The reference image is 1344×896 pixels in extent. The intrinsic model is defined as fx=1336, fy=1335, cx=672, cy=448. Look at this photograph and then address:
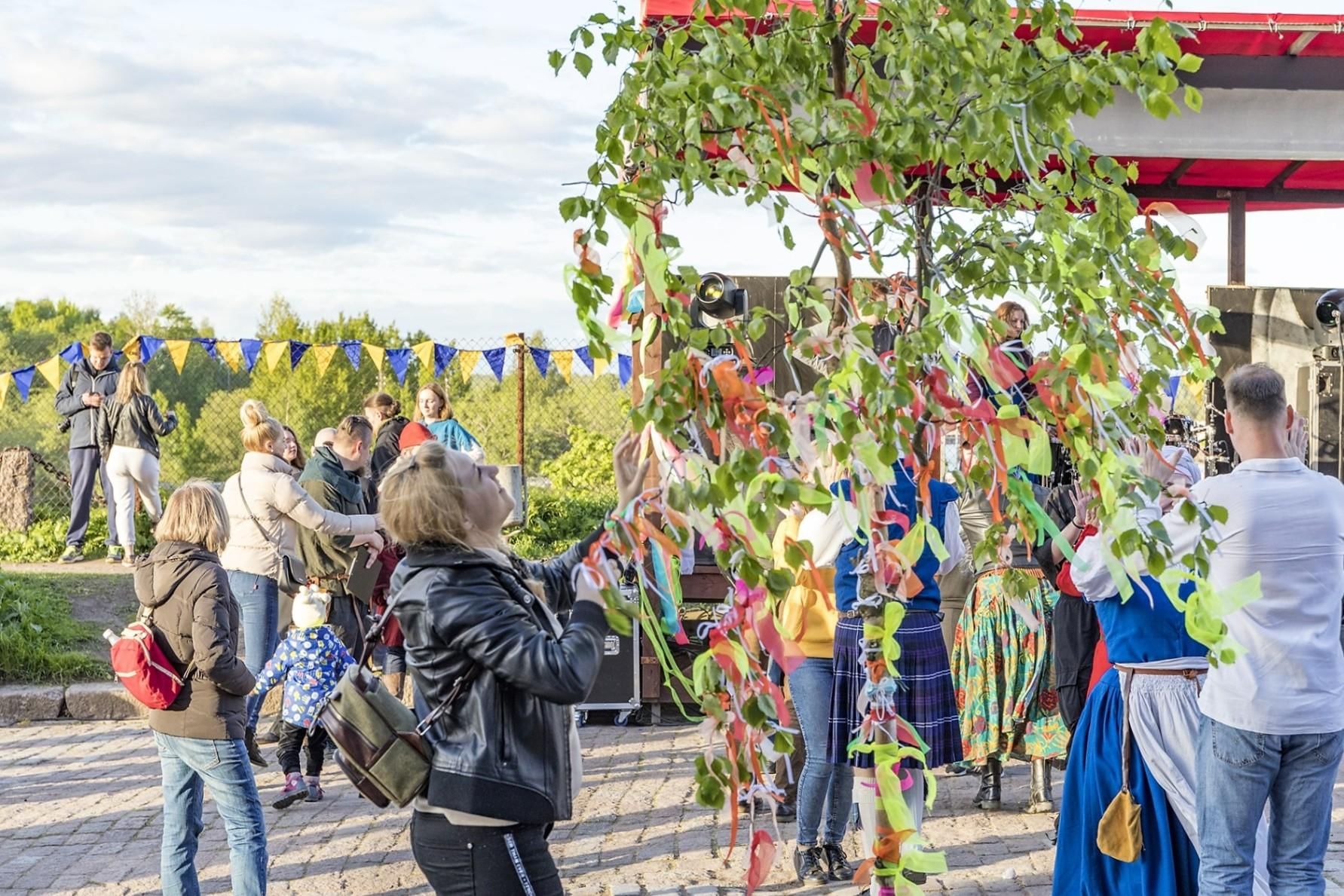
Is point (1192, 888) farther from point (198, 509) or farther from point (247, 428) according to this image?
point (247, 428)

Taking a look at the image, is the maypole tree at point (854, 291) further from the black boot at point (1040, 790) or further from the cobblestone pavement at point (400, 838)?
the black boot at point (1040, 790)

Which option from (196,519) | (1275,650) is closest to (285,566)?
(196,519)

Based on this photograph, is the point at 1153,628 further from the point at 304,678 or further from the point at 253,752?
the point at 253,752

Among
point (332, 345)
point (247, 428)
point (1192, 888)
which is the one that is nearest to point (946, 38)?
point (1192, 888)

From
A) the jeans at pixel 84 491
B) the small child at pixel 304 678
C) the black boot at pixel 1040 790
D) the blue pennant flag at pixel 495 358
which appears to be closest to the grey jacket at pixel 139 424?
the jeans at pixel 84 491

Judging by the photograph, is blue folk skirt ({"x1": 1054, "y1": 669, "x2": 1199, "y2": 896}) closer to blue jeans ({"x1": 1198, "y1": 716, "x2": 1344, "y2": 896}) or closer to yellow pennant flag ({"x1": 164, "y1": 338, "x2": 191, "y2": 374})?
blue jeans ({"x1": 1198, "y1": 716, "x2": 1344, "y2": 896})

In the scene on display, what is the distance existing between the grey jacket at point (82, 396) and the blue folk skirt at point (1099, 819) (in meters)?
9.57

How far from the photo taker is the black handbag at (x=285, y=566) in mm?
6984

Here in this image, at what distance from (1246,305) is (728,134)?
8187 mm

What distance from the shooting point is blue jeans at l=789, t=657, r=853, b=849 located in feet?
17.2

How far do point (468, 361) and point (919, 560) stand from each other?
10.1m

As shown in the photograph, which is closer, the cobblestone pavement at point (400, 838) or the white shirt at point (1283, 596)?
the white shirt at point (1283, 596)

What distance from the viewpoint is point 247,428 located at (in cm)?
707

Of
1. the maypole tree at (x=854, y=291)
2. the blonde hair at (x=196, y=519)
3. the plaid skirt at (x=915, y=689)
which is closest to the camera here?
the maypole tree at (x=854, y=291)
